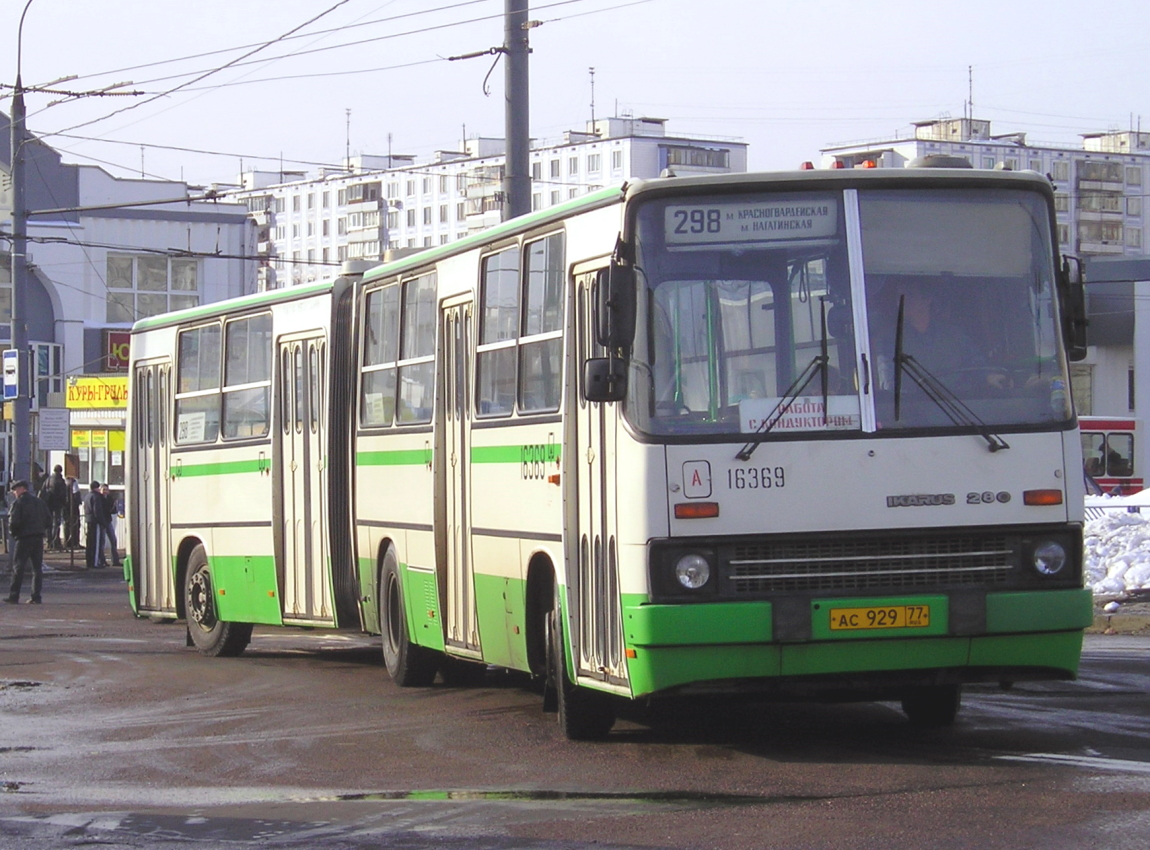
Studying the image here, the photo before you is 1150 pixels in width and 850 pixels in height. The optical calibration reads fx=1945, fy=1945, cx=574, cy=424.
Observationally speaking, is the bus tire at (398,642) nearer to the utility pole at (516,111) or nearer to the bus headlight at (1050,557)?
the utility pole at (516,111)

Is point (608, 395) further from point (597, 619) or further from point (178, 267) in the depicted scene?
point (178, 267)

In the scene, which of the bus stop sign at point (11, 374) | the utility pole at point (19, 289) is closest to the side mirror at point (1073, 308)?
the utility pole at point (19, 289)

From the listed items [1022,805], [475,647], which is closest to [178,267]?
[475,647]

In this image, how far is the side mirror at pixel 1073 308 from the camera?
961cm

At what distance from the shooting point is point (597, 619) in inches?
391

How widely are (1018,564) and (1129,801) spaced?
1614mm

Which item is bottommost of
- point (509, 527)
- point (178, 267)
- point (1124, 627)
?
point (1124, 627)

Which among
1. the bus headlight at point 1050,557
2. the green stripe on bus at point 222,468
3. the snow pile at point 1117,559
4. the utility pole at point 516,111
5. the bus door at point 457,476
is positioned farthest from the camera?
the snow pile at point 1117,559

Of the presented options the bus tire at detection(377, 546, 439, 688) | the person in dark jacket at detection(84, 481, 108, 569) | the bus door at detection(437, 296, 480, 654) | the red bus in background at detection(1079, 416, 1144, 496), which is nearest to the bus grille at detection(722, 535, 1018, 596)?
the bus door at detection(437, 296, 480, 654)

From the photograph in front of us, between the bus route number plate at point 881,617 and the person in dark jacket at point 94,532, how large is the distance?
2722cm

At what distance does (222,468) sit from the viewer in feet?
56.5

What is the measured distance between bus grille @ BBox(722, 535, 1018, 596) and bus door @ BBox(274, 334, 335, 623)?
6.78 m

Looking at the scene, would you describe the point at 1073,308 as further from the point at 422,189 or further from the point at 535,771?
the point at 422,189

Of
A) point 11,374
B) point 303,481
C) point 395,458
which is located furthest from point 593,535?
point 11,374
